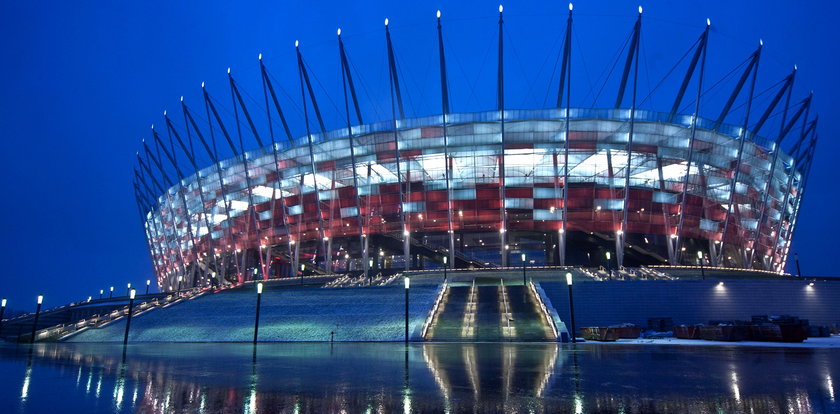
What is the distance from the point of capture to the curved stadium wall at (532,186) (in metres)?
56.8

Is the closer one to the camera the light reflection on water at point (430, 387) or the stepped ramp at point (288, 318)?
the light reflection on water at point (430, 387)

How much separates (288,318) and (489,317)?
12875 mm

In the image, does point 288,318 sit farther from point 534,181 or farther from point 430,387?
point 534,181

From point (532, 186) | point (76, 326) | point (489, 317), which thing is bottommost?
point (76, 326)

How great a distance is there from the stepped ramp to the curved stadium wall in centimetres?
2356

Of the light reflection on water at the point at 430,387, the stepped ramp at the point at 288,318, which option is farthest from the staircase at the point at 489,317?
the light reflection on water at the point at 430,387

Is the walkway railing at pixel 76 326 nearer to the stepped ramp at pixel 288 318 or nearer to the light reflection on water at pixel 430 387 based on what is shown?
the stepped ramp at pixel 288 318

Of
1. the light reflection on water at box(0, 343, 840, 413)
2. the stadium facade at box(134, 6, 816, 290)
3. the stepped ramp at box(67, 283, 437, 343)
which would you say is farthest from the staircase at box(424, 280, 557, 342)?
the stadium facade at box(134, 6, 816, 290)

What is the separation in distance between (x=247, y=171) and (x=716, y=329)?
54.7 meters

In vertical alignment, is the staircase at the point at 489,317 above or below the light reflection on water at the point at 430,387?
above

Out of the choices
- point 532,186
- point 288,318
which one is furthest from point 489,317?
point 532,186

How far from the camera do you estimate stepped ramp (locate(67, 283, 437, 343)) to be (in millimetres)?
27531

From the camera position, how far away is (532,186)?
59.3m

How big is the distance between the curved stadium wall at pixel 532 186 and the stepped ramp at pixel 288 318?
23.6 meters
